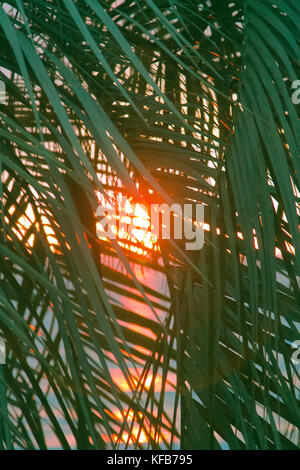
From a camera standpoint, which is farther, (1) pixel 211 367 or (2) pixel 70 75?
(1) pixel 211 367

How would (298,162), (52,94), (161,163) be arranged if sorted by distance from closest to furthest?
(52,94) → (298,162) → (161,163)

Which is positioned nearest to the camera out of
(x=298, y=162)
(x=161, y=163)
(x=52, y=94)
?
(x=52, y=94)

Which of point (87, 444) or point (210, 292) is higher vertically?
point (210, 292)

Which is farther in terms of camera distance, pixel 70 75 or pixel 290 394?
pixel 290 394

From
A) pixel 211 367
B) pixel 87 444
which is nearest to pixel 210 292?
pixel 211 367

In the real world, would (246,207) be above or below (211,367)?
above

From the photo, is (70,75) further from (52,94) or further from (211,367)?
(211,367)

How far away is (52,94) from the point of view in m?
0.36

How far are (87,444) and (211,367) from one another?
0.43ft

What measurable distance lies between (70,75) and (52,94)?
56 mm
